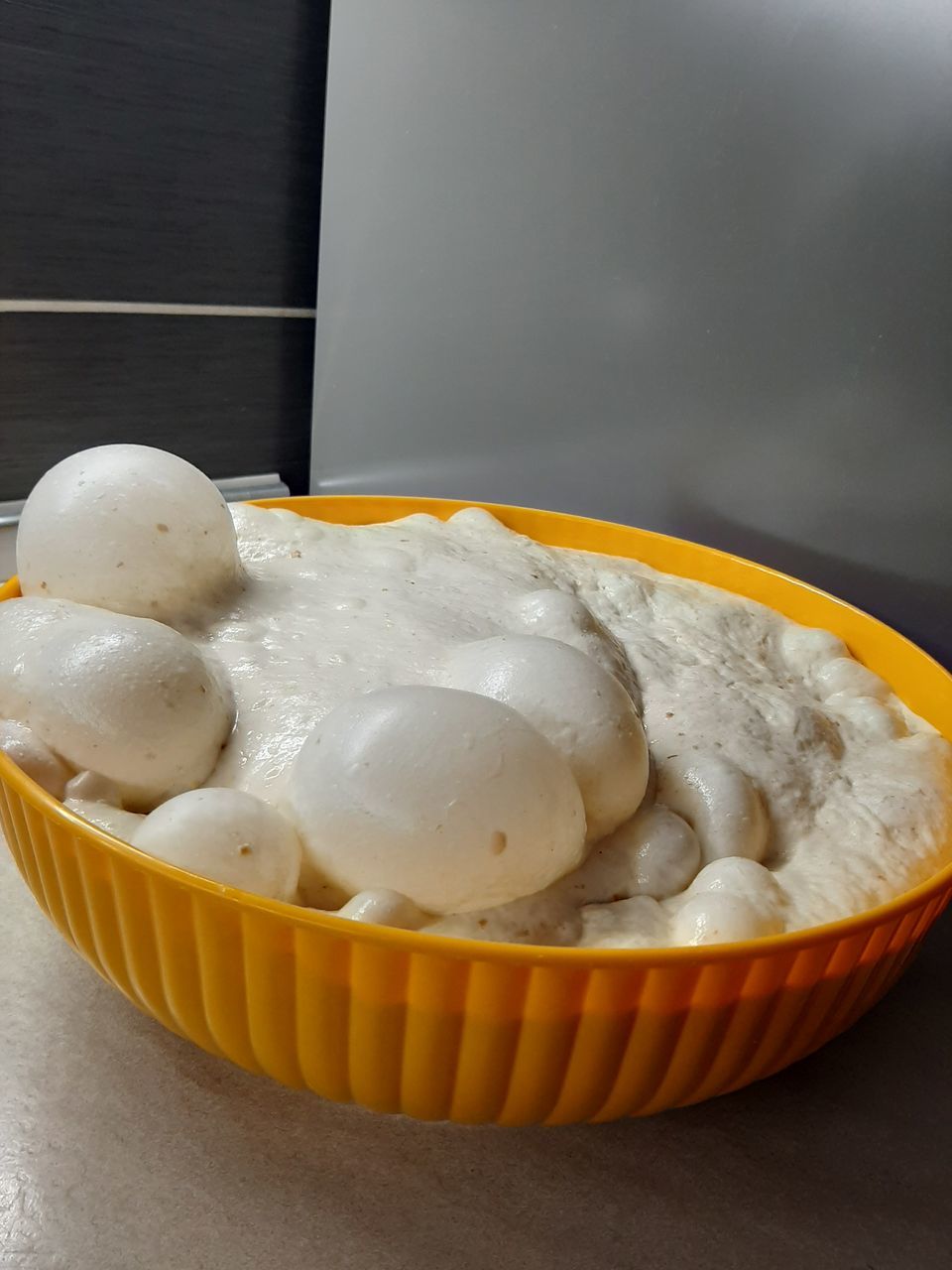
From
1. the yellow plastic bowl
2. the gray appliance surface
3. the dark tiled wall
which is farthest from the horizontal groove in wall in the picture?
the yellow plastic bowl

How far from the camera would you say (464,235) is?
2.77ft

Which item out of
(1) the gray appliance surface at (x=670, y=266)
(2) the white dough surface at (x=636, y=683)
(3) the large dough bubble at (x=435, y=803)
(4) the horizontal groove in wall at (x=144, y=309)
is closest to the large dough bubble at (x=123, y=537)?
(2) the white dough surface at (x=636, y=683)

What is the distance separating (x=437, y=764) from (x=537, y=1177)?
0.18 m

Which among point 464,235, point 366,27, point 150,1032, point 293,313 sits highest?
point 366,27

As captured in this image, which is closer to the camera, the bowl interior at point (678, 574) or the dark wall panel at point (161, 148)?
the bowl interior at point (678, 574)

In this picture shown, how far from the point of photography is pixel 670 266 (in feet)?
2.34

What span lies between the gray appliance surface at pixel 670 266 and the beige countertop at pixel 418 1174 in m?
0.31

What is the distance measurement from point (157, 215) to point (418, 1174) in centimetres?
89

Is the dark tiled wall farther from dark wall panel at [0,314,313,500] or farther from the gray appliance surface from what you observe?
the gray appliance surface

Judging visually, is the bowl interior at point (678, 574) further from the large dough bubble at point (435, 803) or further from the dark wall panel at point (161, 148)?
the dark wall panel at point (161, 148)

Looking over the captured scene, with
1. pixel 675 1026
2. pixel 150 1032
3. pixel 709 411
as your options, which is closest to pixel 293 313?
pixel 709 411

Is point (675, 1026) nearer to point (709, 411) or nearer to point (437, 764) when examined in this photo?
point (437, 764)

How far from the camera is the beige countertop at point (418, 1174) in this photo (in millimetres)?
388

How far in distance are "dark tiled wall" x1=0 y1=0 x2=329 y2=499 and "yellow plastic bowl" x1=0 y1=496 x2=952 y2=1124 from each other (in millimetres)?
690
